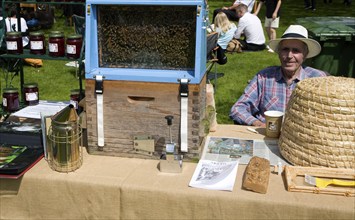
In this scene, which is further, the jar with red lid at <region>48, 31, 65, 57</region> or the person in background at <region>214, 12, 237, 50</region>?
the person in background at <region>214, 12, 237, 50</region>

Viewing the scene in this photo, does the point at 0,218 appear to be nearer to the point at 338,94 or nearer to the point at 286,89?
the point at 338,94

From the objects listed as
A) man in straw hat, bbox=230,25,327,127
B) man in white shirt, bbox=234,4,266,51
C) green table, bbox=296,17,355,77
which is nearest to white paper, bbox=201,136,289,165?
man in straw hat, bbox=230,25,327,127

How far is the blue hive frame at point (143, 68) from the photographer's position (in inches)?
70.5

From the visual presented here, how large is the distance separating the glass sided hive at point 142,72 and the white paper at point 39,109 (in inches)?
23.0

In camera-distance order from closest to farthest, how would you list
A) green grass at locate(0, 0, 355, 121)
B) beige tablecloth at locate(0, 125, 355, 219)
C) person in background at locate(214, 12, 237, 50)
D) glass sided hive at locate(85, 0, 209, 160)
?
beige tablecloth at locate(0, 125, 355, 219)
glass sided hive at locate(85, 0, 209, 160)
green grass at locate(0, 0, 355, 121)
person in background at locate(214, 12, 237, 50)

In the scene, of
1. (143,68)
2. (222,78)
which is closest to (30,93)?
(143,68)

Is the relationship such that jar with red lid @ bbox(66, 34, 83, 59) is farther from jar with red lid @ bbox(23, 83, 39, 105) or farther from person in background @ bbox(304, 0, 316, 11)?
person in background @ bbox(304, 0, 316, 11)

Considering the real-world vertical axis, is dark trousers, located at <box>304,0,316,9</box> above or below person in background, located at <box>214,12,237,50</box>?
above

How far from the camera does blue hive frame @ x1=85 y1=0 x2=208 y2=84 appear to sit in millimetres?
1791

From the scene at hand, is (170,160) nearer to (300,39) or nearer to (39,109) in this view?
(39,109)

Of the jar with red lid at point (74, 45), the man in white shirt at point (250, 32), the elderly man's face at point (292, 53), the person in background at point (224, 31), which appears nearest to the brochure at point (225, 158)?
the elderly man's face at point (292, 53)

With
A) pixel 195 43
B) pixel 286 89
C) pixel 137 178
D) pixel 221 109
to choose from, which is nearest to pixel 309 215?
pixel 137 178

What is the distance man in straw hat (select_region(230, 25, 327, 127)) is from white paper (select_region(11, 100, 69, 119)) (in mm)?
1029

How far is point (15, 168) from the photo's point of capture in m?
1.76
